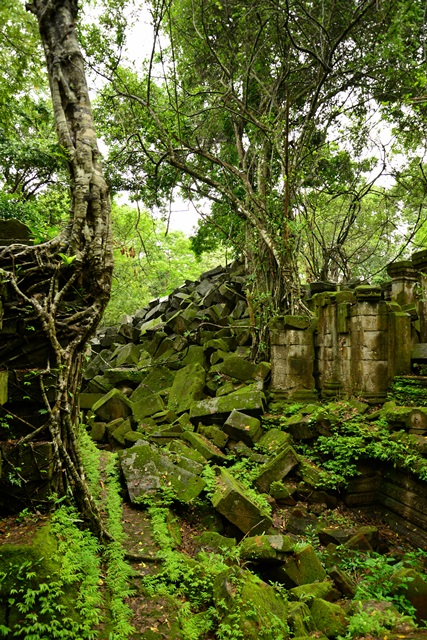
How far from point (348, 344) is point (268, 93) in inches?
298

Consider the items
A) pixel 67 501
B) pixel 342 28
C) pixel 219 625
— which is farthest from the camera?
pixel 342 28

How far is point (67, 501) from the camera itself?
11.7 ft

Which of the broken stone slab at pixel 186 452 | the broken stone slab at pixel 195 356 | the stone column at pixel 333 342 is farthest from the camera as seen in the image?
the broken stone slab at pixel 195 356

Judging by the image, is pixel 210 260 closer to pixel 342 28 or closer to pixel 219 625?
pixel 342 28

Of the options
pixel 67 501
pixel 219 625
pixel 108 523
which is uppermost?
pixel 67 501

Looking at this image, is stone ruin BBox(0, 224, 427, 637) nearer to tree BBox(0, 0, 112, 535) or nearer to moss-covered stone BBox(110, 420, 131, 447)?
moss-covered stone BBox(110, 420, 131, 447)

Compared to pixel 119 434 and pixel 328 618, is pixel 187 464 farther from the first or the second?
pixel 328 618

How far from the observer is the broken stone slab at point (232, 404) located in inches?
309

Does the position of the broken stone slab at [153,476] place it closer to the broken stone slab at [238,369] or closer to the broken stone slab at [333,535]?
the broken stone slab at [333,535]

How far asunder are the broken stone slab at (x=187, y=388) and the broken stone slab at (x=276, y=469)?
2.75 m

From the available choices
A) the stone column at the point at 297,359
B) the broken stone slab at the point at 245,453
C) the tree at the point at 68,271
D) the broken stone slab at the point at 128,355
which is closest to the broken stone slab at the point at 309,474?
the broken stone slab at the point at 245,453

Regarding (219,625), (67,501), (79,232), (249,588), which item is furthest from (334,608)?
(79,232)

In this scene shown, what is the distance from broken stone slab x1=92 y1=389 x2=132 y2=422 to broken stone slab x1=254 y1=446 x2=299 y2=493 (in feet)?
10.8

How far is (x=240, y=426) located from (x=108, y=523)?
12.1ft
